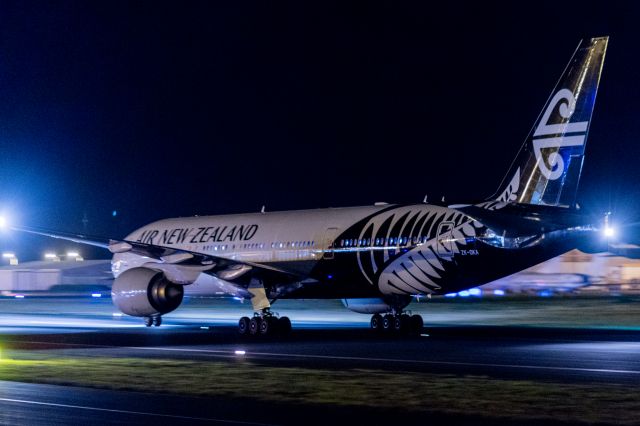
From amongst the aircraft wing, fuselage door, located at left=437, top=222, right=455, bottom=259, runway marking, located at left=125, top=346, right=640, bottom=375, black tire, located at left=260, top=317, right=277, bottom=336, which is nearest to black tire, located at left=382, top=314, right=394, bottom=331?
the aircraft wing

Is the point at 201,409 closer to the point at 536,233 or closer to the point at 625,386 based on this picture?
the point at 625,386

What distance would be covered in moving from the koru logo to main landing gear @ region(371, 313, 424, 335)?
7209 mm

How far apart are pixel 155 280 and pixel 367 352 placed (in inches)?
526

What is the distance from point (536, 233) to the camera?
102 ft

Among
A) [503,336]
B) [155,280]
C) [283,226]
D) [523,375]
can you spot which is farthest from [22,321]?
[523,375]

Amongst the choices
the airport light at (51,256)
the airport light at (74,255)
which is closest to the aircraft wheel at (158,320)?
the airport light at (74,255)

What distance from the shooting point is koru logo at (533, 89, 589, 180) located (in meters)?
31.8

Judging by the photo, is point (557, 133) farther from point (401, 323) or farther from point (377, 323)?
point (377, 323)

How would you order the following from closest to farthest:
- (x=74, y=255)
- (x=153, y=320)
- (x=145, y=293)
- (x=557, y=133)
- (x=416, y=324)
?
(x=557, y=133) → (x=416, y=324) → (x=145, y=293) → (x=153, y=320) → (x=74, y=255)

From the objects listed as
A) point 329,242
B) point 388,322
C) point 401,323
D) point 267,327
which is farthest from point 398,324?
point 267,327

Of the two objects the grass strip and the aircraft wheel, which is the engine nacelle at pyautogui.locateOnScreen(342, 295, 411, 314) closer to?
the aircraft wheel

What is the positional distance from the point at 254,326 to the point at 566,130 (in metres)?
12.1

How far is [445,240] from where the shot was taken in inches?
1303

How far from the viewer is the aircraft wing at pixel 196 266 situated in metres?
37.9
